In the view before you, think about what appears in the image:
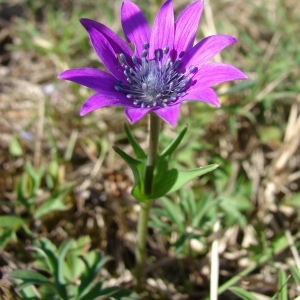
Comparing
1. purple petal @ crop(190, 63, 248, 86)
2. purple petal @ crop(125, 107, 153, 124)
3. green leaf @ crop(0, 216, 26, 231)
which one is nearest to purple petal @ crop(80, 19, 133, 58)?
purple petal @ crop(190, 63, 248, 86)

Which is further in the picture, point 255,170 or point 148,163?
point 255,170

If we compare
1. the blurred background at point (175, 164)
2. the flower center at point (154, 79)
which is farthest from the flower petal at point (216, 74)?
the blurred background at point (175, 164)

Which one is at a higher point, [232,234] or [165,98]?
[165,98]

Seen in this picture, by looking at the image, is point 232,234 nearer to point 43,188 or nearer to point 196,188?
point 196,188

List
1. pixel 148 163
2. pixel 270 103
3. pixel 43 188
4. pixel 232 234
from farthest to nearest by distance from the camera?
pixel 270 103, pixel 43 188, pixel 232 234, pixel 148 163

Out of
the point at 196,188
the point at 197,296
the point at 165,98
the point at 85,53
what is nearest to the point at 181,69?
the point at 165,98

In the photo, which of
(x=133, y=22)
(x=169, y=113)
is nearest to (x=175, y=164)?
(x=133, y=22)

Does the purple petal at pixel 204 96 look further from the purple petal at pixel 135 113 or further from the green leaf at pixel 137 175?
the green leaf at pixel 137 175

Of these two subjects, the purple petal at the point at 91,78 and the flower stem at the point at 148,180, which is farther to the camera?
the flower stem at the point at 148,180
